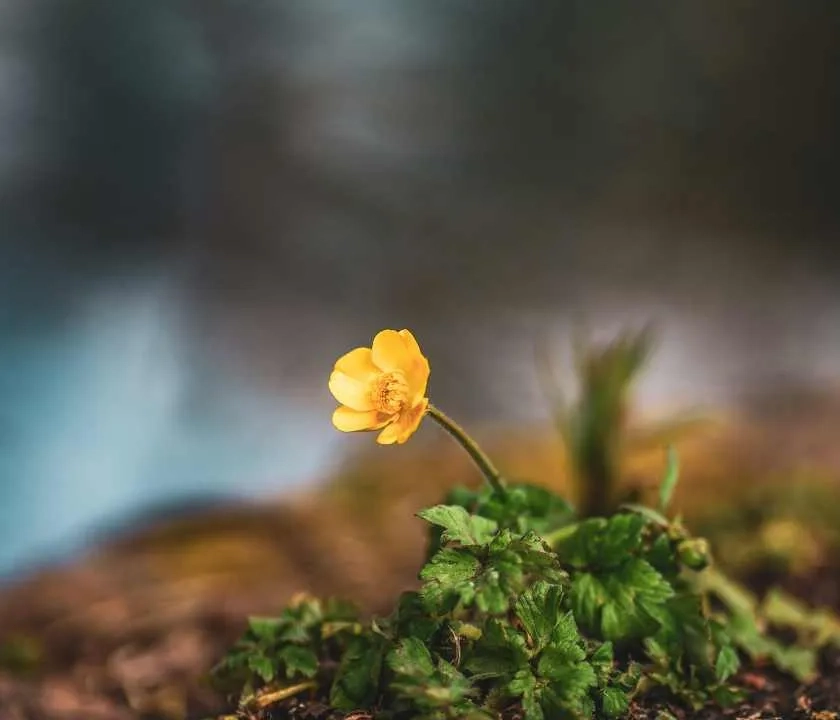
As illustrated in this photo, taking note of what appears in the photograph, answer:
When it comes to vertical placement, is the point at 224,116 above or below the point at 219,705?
above

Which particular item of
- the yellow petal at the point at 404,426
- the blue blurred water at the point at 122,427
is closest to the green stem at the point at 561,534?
the yellow petal at the point at 404,426

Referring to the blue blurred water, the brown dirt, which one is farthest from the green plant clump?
the blue blurred water

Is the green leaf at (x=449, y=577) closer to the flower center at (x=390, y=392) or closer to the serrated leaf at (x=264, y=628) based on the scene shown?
the flower center at (x=390, y=392)

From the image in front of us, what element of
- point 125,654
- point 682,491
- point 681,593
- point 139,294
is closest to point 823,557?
point 682,491

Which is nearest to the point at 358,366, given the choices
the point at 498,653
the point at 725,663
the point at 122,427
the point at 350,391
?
the point at 350,391

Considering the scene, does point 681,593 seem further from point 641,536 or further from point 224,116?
point 224,116

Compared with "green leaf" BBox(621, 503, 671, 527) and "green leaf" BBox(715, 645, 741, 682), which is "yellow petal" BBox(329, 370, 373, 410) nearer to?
"green leaf" BBox(621, 503, 671, 527)

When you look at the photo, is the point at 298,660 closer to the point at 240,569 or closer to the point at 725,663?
the point at 725,663

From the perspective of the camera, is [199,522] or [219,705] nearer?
[219,705]
